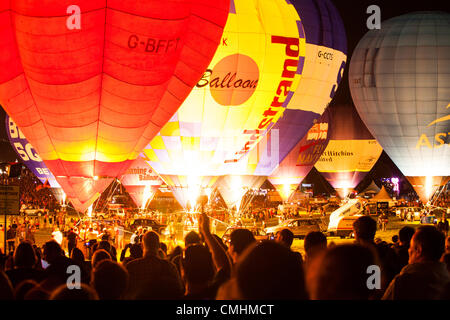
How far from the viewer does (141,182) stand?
32.0 m

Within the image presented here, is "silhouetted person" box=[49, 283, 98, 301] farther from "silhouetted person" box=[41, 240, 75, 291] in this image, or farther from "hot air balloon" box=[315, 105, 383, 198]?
Result: "hot air balloon" box=[315, 105, 383, 198]

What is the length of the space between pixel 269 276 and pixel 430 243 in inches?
64.4

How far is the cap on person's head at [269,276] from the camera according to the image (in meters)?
2.04

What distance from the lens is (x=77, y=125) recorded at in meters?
9.95

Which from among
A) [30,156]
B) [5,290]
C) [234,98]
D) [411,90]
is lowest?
[5,290]

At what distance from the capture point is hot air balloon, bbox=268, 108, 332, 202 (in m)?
30.0

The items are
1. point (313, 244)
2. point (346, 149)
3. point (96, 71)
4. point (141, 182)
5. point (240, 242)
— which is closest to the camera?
point (240, 242)

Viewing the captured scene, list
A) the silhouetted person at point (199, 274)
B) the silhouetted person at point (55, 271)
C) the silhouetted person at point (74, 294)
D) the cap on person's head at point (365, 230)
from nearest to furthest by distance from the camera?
the silhouetted person at point (74, 294) → the silhouetted person at point (199, 274) → the silhouetted person at point (55, 271) → the cap on person's head at point (365, 230)

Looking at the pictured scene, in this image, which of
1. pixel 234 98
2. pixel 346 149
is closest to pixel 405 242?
pixel 234 98

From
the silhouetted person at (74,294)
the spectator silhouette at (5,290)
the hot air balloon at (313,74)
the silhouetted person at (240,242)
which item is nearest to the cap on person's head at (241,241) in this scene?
the silhouetted person at (240,242)

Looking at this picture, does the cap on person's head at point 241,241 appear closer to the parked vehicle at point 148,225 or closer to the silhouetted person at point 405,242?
the silhouetted person at point 405,242

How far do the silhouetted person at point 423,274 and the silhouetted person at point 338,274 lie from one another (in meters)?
0.93

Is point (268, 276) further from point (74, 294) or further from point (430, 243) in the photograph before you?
point (430, 243)

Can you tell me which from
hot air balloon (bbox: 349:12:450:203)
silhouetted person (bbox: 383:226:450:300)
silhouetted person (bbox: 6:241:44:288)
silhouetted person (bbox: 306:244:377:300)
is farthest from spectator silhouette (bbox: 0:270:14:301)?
hot air balloon (bbox: 349:12:450:203)
